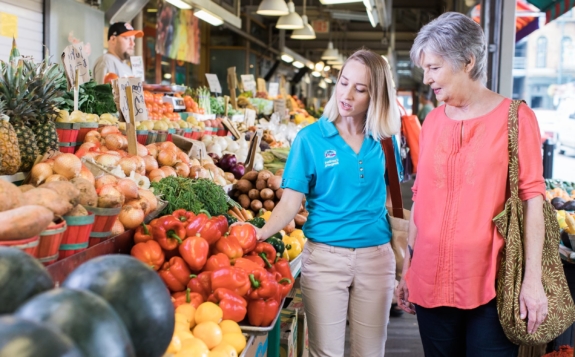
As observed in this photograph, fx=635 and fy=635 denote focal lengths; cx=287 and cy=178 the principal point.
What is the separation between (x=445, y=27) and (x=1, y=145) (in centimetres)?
170

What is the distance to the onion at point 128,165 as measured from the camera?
3404 millimetres

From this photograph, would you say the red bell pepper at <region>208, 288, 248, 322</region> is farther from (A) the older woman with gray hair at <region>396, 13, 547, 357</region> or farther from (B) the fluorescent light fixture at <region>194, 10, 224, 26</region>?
(B) the fluorescent light fixture at <region>194, 10, 224, 26</region>

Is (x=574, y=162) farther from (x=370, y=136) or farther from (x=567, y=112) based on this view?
(x=370, y=136)

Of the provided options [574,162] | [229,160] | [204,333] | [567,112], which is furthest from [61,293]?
[574,162]

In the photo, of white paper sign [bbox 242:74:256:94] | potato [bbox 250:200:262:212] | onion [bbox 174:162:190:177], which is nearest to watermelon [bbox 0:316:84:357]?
onion [bbox 174:162:190:177]

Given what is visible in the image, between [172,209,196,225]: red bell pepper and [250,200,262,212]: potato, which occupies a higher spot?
[172,209,196,225]: red bell pepper

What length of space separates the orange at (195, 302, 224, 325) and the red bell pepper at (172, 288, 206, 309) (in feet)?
0.28

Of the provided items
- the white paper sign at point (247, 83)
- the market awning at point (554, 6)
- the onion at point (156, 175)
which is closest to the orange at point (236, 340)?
the onion at point (156, 175)

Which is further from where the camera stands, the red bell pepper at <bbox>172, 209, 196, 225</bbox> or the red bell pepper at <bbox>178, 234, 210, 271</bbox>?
the red bell pepper at <bbox>172, 209, 196, 225</bbox>

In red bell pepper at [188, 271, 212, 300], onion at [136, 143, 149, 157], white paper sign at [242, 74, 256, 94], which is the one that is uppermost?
white paper sign at [242, 74, 256, 94]

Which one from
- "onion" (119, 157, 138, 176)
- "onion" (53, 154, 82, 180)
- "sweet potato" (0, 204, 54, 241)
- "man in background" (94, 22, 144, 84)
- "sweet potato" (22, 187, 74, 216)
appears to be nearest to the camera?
"sweet potato" (0, 204, 54, 241)

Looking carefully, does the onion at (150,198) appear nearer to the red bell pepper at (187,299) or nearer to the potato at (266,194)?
the red bell pepper at (187,299)

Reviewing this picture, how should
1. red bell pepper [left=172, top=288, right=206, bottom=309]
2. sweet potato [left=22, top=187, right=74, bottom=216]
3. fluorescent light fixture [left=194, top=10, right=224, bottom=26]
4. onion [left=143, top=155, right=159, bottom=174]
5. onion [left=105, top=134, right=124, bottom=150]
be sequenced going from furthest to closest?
fluorescent light fixture [left=194, top=10, right=224, bottom=26] < onion [left=143, top=155, right=159, bottom=174] < onion [left=105, top=134, right=124, bottom=150] < red bell pepper [left=172, top=288, right=206, bottom=309] < sweet potato [left=22, top=187, right=74, bottom=216]

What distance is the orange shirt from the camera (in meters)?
2.26
